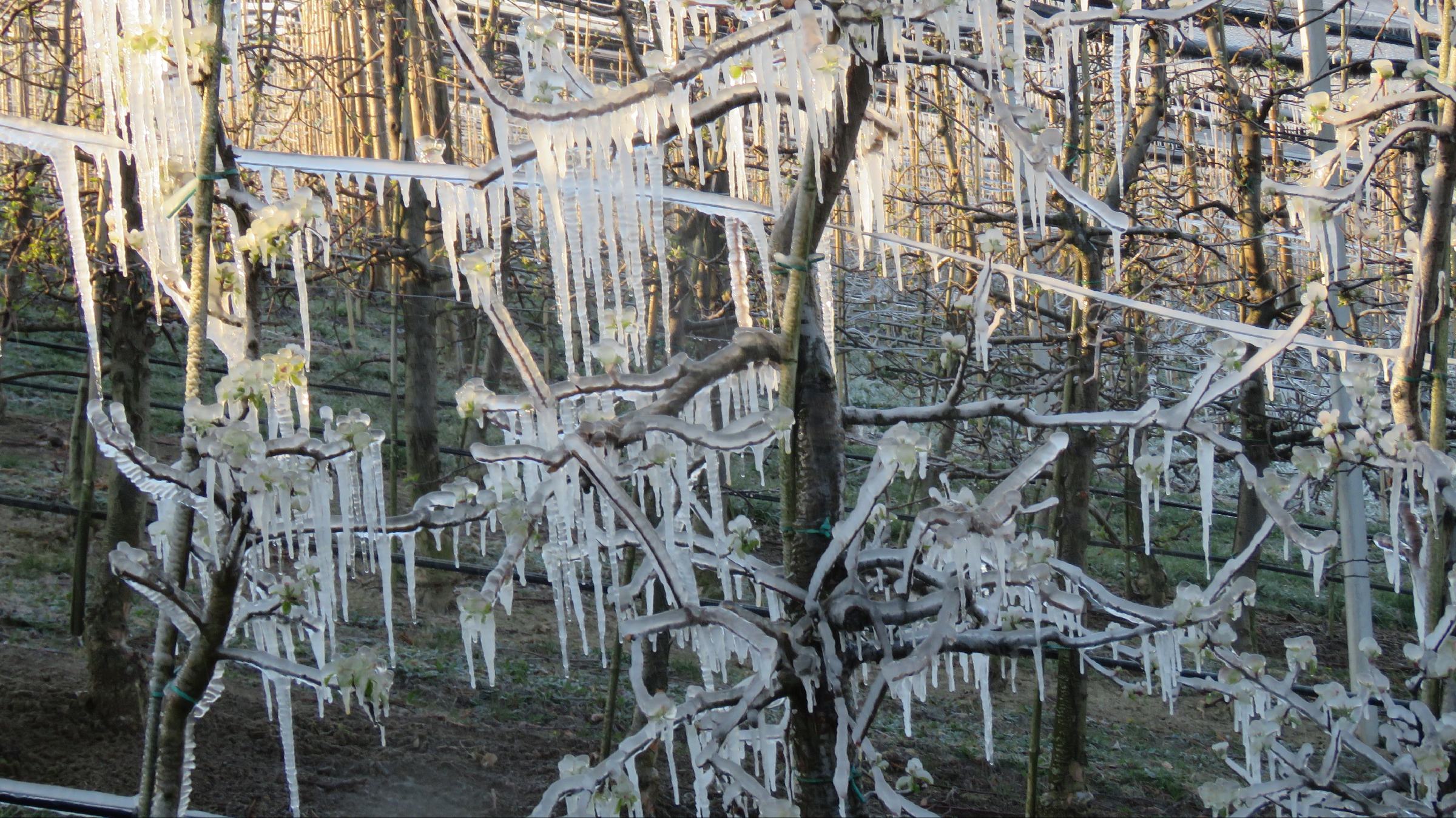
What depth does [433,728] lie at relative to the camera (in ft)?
18.5

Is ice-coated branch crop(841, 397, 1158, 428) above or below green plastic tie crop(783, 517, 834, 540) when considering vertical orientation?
above

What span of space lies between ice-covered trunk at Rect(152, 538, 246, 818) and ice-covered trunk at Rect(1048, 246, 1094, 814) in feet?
12.2

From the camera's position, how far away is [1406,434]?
2.98 m

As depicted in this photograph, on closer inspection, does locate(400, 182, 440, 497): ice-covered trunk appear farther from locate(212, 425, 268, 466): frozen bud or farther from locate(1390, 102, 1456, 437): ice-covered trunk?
locate(1390, 102, 1456, 437): ice-covered trunk

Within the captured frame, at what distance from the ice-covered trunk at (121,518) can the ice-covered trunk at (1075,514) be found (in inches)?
155

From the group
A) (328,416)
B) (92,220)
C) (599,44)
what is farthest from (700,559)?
(599,44)

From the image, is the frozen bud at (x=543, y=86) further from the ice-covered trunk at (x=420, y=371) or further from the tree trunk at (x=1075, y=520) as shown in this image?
the ice-covered trunk at (x=420, y=371)

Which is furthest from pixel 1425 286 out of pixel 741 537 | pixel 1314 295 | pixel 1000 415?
pixel 741 537

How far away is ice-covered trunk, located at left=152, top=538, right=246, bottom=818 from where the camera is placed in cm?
208

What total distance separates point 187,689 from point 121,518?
9.59 ft

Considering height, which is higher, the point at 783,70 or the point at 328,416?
the point at 783,70

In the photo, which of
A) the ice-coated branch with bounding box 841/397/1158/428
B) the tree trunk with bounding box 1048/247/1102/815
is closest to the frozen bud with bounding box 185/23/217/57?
the ice-coated branch with bounding box 841/397/1158/428

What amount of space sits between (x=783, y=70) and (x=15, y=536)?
680 centimetres

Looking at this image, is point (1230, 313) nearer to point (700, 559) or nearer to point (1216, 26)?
point (1216, 26)
